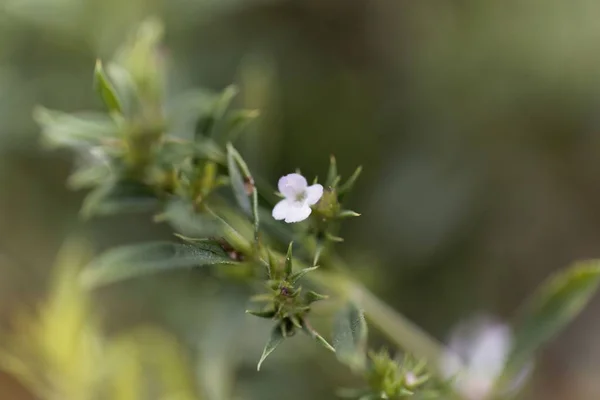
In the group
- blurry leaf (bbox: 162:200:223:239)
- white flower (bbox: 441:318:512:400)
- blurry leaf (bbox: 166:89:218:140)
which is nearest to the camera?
blurry leaf (bbox: 162:200:223:239)

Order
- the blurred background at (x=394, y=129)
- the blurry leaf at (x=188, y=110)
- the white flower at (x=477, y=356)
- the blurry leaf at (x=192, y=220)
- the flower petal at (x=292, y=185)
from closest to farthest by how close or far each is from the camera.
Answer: the flower petal at (x=292, y=185)
the blurry leaf at (x=192, y=220)
the blurry leaf at (x=188, y=110)
the white flower at (x=477, y=356)
the blurred background at (x=394, y=129)

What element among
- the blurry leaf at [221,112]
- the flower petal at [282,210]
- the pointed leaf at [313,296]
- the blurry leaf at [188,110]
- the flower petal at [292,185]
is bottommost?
the pointed leaf at [313,296]

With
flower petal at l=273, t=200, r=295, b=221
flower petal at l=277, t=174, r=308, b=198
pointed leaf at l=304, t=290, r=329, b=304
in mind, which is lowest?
pointed leaf at l=304, t=290, r=329, b=304

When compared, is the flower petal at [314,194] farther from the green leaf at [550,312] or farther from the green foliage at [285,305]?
the green leaf at [550,312]

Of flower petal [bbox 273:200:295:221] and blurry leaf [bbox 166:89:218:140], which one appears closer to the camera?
flower petal [bbox 273:200:295:221]

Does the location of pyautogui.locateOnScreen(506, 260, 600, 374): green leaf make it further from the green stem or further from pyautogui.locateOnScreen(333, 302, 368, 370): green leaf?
pyautogui.locateOnScreen(333, 302, 368, 370): green leaf

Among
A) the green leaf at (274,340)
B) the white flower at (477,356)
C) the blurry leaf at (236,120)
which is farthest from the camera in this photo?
the white flower at (477,356)

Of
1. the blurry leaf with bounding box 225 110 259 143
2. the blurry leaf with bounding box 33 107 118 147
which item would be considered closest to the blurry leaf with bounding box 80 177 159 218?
the blurry leaf with bounding box 33 107 118 147

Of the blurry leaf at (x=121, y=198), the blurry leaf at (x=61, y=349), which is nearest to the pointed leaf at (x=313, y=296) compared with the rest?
the blurry leaf at (x=121, y=198)

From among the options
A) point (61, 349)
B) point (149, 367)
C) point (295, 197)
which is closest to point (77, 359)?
point (61, 349)
